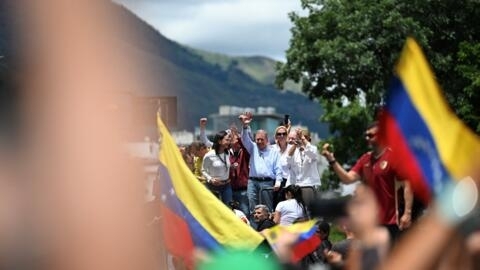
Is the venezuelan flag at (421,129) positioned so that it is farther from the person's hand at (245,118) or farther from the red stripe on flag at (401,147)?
the person's hand at (245,118)

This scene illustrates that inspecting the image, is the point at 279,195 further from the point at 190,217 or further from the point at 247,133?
the point at 190,217

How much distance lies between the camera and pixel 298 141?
14695 mm

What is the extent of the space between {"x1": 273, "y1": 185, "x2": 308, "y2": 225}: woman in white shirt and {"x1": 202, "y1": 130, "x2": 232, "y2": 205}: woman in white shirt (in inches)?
31.4

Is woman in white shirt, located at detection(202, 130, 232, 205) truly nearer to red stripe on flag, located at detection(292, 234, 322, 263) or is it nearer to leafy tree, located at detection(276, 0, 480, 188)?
red stripe on flag, located at detection(292, 234, 322, 263)

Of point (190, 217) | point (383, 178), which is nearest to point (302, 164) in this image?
point (383, 178)

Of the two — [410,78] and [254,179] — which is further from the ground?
[410,78]

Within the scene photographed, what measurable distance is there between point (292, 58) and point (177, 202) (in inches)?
1541

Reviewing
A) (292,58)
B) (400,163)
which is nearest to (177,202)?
(400,163)

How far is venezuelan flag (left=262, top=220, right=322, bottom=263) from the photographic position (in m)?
9.07

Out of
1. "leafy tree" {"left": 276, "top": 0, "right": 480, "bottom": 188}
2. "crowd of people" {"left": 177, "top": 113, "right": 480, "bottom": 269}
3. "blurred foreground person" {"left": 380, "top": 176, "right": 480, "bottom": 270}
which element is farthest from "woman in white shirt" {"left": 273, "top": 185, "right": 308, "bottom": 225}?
"leafy tree" {"left": 276, "top": 0, "right": 480, "bottom": 188}

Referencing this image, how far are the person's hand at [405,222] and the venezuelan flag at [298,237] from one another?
116 cm

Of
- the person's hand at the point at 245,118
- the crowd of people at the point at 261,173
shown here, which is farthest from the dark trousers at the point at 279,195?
the person's hand at the point at 245,118

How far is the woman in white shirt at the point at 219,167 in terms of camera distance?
15078mm

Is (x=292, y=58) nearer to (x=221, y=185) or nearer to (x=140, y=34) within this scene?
(x=221, y=185)
